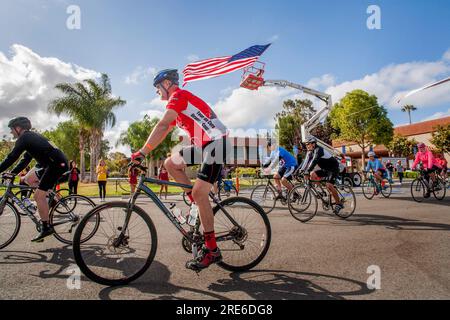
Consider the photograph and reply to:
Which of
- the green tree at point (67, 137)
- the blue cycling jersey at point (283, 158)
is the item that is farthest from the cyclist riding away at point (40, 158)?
the green tree at point (67, 137)

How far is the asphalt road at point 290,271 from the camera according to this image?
2699 millimetres

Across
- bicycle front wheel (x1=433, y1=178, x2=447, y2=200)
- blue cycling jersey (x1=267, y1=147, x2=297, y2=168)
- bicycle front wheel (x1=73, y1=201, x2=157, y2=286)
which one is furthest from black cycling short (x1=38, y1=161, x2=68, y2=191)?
bicycle front wheel (x1=433, y1=178, x2=447, y2=200)

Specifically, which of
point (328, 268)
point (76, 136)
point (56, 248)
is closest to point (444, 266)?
point (328, 268)

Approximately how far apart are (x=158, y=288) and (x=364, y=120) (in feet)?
153

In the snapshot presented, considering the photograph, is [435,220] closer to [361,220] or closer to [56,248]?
[361,220]

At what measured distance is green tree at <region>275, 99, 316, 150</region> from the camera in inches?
1897

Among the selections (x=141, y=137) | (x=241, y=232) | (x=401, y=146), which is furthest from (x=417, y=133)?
(x=241, y=232)

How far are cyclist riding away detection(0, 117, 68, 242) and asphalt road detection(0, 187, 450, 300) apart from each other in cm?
61

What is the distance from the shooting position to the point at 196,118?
3295 mm

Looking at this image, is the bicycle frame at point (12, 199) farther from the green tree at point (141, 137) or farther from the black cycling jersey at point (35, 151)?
the green tree at point (141, 137)

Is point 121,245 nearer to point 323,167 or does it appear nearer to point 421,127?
point 323,167

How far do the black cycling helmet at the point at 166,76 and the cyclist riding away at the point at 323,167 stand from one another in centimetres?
467

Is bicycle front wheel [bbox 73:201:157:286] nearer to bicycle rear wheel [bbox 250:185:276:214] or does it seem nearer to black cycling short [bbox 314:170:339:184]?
black cycling short [bbox 314:170:339:184]

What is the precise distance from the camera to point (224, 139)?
345cm
